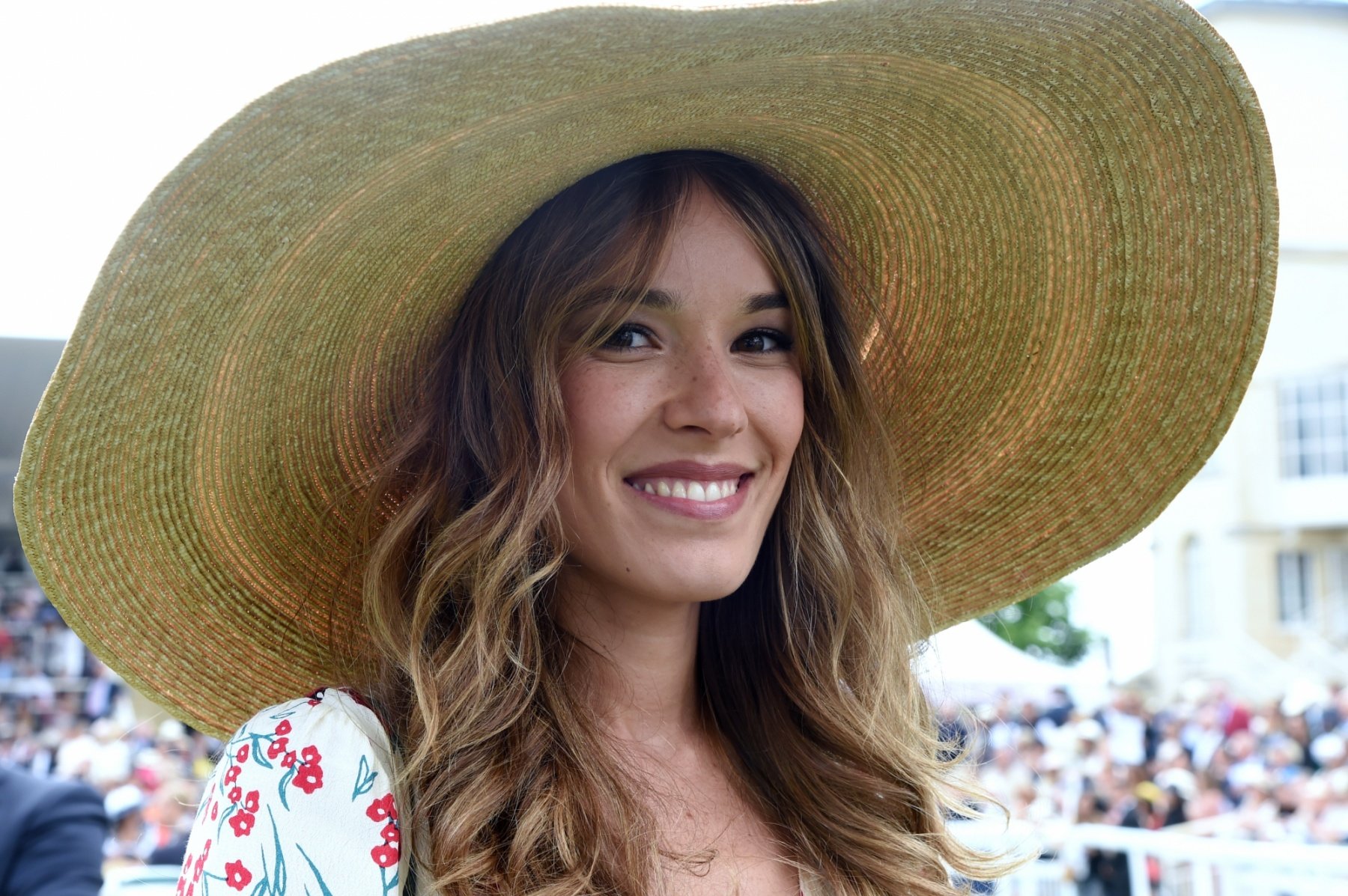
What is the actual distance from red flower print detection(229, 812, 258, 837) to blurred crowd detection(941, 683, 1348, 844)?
5652mm

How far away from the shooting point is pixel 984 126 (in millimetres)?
1837

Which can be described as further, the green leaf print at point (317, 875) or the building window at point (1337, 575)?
the building window at point (1337, 575)

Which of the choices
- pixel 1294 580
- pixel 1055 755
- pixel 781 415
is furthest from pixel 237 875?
pixel 1294 580

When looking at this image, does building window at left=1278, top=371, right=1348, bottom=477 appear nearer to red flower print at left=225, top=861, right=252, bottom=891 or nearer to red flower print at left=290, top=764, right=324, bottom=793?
red flower print at left=290, top=764, right=324, bottom=793

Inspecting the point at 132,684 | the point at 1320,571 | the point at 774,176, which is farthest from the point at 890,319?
the point at 1320,571

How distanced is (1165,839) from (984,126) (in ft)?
11.1

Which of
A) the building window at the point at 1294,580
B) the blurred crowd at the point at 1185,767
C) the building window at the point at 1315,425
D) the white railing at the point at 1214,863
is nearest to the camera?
the white railing at the point at 1214,863

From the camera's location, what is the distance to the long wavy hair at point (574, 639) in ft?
5.29

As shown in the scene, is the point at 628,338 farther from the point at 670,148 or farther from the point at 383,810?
the point at 383,810

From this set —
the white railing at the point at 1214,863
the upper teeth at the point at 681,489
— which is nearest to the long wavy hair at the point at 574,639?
the upper teeth at the point at 681,489

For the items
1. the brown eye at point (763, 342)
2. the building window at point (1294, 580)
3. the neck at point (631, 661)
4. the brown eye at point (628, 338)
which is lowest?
the building window at point (1294, 580)

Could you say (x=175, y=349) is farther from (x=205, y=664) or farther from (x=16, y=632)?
(x=16, y=632)

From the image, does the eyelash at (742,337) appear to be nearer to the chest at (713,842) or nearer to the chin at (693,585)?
the chin at (693,585)

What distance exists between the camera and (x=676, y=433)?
1.75m
